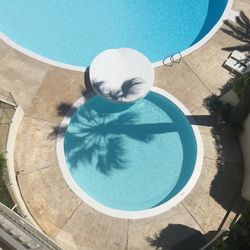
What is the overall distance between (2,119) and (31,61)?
3.59 meters

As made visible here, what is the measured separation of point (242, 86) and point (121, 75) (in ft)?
16.0

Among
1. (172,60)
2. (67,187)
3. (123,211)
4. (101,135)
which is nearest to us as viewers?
(123,211)

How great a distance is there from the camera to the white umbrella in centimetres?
1877

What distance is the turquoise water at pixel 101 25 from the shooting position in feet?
70.7

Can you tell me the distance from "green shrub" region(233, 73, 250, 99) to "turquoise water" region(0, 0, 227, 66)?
4.28 meters

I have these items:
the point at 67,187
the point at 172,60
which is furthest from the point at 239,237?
the point at 172,60

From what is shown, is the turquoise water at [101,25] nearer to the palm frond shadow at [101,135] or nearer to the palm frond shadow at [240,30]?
the palm frond shadow at [240,30]

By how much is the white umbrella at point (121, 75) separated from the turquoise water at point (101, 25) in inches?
72.1

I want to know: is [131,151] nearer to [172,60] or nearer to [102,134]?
[102,134]

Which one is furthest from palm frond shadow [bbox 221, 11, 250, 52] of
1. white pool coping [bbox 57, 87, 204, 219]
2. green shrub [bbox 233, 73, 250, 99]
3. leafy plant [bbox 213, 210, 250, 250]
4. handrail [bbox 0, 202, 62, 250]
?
handrail [bbox 0, 202, 62, 250]

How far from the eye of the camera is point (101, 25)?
2220 centimetres

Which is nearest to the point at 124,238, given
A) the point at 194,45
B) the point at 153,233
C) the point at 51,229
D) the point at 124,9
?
the point at 153,233

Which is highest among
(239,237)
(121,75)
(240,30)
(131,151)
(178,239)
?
A: (240,30)

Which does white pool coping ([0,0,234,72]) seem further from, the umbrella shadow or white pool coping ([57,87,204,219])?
the umbrella shadow
